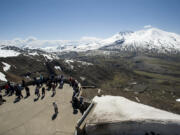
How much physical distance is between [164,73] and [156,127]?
182m

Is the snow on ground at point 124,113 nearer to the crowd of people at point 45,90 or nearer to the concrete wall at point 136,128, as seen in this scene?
the concrete wall at point 136,128

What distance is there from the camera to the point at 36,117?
45.0 feet

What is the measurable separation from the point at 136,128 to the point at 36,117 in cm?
985

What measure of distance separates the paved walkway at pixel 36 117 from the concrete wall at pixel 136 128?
9.37 ft

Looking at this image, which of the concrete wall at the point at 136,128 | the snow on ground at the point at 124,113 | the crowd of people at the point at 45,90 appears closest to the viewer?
the concrete wall at the point at 136,128

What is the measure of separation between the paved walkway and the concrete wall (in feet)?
9.37

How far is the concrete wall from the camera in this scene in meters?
9.34

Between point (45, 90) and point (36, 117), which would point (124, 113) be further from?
point (45, 90)

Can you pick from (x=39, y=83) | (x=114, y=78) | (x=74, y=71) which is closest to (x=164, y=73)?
(x=114, y=78)

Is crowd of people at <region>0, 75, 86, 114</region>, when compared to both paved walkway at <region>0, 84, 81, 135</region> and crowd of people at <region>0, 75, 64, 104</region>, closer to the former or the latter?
crowd of people at <region>0, 75, 64, 104</region>

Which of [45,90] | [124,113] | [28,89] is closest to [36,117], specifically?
[28,89]

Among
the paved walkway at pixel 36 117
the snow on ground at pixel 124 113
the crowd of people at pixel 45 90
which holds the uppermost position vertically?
the snow on ground at pixel 124 113

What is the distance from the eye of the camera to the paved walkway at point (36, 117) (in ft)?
38.9

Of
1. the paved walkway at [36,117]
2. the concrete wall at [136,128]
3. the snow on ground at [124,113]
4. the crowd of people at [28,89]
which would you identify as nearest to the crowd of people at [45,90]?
the crowd of people at [28,89]
